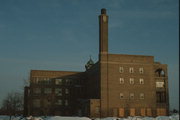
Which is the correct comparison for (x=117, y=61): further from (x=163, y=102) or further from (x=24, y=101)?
(x=24, y=101)

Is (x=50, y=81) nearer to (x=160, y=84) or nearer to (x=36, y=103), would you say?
(x=36, y=103)

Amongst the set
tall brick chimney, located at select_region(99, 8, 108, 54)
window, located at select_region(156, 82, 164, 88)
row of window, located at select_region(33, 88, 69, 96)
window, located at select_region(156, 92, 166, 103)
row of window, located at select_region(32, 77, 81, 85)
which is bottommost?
window, located at select_region(156, 92, 166, 103)

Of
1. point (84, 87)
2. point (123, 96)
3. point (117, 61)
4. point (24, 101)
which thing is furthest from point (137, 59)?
point (24, 101)

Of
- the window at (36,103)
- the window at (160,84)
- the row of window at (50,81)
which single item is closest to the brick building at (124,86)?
the window at (160,84)

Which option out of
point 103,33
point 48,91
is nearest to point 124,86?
point 103,33

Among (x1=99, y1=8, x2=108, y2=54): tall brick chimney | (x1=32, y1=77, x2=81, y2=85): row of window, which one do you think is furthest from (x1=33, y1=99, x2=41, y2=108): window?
(x1=99, y1=8, x2=108, y2=54): tall brick chimney

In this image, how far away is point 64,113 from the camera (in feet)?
242

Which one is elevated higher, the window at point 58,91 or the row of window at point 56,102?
the window at point 58,91

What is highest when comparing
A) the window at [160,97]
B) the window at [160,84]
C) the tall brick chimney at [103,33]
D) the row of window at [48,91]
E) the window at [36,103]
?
the tall brick chimney at [103,33]

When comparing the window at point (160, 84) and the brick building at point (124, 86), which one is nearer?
the brick building at point (124, 86)

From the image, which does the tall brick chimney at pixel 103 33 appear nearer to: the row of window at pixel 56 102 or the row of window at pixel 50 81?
the row of window at pixel 50 81

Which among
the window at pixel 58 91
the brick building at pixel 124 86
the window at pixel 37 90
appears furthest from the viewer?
the window at pixel 58 91

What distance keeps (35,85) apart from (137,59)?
1047 inches

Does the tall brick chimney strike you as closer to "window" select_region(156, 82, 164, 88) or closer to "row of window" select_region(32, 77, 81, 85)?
"window" select_region(156, 82, 164, 88)
